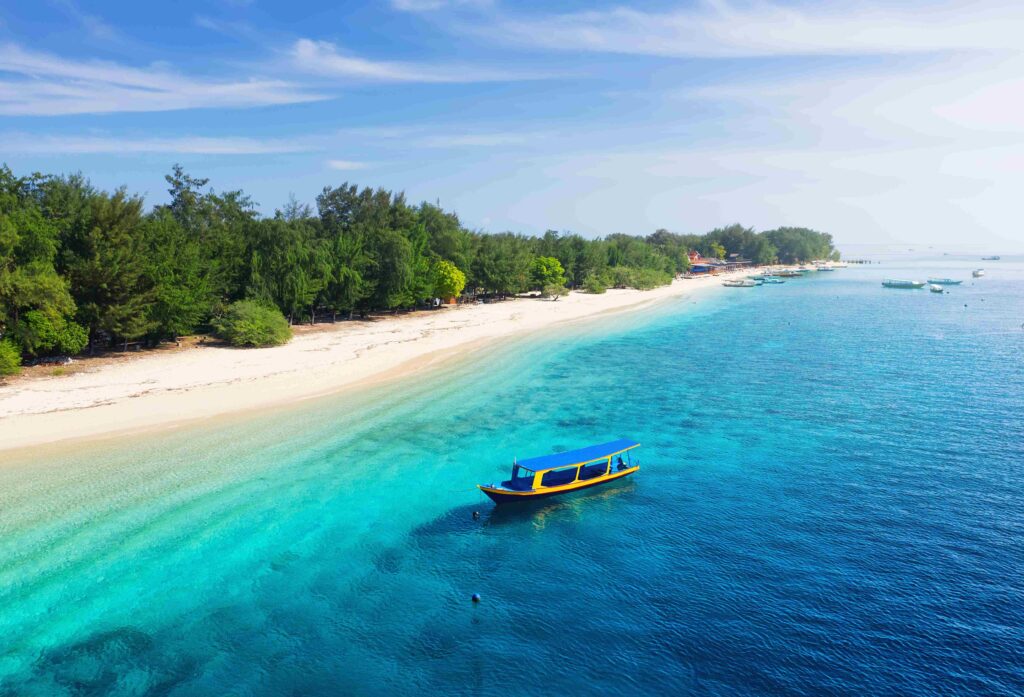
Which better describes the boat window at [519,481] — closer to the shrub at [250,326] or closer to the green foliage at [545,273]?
the shrub at [250,326]

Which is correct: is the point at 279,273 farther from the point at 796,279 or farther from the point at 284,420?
the point at 796,279

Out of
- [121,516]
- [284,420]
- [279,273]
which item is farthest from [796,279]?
[121,516]

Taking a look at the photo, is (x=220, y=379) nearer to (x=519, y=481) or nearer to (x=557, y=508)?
(x=519, y=481)

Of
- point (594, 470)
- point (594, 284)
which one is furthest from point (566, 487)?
point (594, 284)

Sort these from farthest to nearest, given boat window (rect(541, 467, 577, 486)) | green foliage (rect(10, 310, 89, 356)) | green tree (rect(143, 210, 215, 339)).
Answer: green tree (rect(143, 210, 215, 339)) < green foliage (rect(10, 310, 89, 356)) < boat window (rect(541, 467, 577, 486))

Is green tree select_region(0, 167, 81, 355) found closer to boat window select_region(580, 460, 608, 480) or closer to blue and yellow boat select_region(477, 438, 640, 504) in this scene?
blue and yellow boat select_region(477, 438, 640, 504)

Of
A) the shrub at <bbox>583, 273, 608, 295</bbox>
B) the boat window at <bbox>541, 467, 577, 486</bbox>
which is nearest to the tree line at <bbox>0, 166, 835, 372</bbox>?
the shrub at <bbox>583, 273, 608, 295</bbox>
